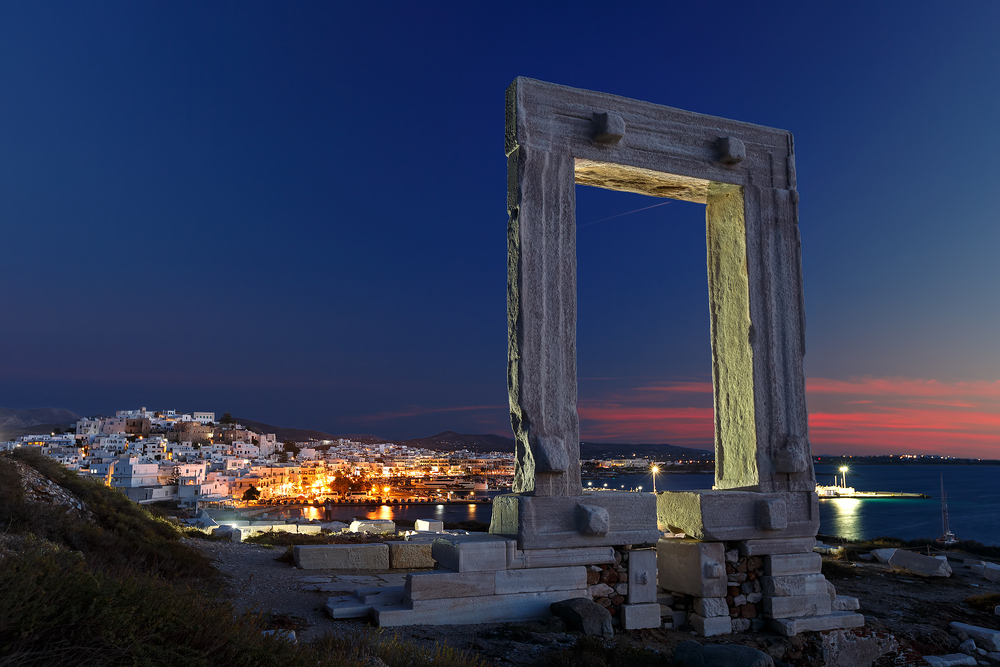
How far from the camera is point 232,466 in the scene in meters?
76.6

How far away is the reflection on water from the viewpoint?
51675mm

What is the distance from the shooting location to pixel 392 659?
14.1ft

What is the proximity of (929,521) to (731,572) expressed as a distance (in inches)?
2529

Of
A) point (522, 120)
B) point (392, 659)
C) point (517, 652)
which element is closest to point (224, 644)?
point (392, 659)

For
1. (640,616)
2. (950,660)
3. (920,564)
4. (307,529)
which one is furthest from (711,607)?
(307,529)

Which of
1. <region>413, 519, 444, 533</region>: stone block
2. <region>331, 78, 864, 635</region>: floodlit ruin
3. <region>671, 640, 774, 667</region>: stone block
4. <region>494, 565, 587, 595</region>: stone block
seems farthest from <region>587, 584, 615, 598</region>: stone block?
<region>413, 519, 444, 533</region>: stone block

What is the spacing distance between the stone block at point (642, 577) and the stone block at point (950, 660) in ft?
9.33

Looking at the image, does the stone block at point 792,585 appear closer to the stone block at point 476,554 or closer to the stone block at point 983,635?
the stone block at point 983,635

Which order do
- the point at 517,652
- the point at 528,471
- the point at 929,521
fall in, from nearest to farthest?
the point at 517,652
the point at 528,471
the point at 929,521

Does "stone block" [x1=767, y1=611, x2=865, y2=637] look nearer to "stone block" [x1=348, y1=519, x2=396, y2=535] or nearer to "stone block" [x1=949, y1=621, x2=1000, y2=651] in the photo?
"stone block" [x1=949, y1=621, x2=1000, y2=651]

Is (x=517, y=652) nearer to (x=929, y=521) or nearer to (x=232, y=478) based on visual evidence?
(x=929, y=521)

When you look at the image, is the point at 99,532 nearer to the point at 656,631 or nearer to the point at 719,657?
the point at 656,631

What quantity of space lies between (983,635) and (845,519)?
62.7 m

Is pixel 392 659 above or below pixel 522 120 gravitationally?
below
